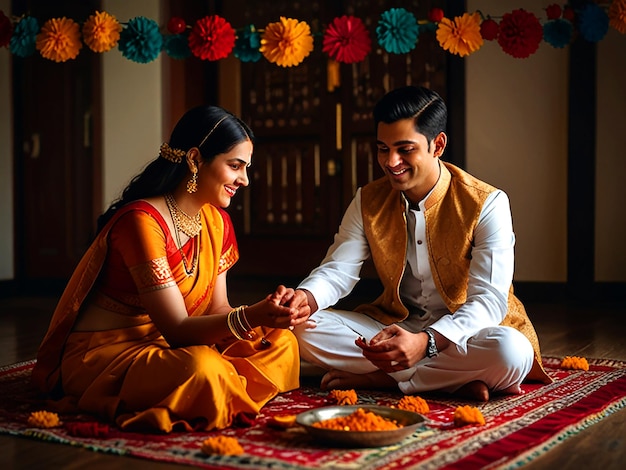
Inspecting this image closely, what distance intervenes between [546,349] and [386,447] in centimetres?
200

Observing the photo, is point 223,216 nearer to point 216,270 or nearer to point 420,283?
point 216,270

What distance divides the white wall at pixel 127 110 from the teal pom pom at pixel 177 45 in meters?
1.82

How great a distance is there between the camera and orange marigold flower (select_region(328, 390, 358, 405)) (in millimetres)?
2869

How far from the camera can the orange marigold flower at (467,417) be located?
8.28 ft

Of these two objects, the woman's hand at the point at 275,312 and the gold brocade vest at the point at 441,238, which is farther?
the gold brocade vest at the point at 441,238

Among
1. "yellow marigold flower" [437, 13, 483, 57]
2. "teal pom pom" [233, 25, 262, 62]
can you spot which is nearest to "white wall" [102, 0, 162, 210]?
"teal pom pom" [233, 25, 262, 62]

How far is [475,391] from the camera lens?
2.93 m

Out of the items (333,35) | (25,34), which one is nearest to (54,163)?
(25,34)

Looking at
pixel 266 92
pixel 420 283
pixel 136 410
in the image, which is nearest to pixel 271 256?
pixel 266 92

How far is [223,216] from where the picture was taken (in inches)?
124

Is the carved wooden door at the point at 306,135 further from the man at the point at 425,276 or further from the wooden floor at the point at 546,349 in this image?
the man at the point at 425,276

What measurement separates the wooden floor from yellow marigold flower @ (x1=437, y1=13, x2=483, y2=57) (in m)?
1.52

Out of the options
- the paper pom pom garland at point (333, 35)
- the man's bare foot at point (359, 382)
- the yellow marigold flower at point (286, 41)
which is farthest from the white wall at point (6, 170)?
the man's bare foot at point (359, 382)

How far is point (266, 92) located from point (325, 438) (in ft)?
16.0
